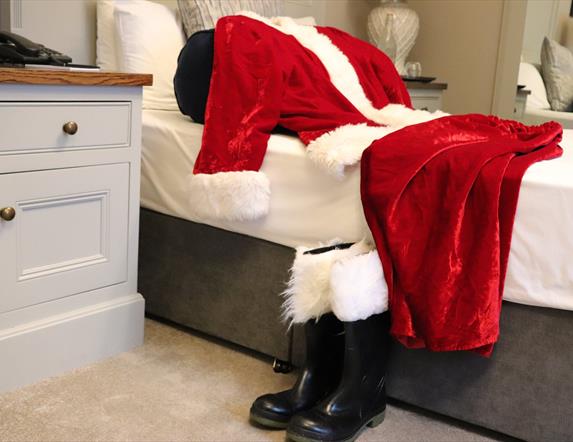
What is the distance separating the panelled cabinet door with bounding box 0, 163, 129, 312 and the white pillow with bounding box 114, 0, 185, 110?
21.4 inches

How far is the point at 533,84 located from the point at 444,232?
9.76 ft

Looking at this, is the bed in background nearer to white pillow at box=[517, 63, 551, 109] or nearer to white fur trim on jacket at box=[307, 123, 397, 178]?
white fur trim on jacket at box=[307, 123, 397, 178]

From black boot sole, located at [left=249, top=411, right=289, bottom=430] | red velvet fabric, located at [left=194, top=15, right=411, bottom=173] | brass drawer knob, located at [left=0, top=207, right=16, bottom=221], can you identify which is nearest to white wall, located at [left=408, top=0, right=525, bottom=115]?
red velvet fabric, located at [left=194, top=15, right=411, bottom=173]

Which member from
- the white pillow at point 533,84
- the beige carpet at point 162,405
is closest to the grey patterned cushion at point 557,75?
the white pillow at point 533,84

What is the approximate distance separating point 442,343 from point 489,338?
0.31ft

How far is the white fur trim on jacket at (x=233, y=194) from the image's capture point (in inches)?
71.3

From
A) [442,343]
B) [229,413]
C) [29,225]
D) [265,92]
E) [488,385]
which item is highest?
[265,92]

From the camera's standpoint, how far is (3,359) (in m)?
1.68

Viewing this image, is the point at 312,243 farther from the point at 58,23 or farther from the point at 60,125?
the point at 58,23

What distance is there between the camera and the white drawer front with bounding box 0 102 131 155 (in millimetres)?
1605

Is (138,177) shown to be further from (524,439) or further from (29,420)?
(524,439)

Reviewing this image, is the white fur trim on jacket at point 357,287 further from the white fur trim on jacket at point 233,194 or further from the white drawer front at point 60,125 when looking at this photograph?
the white drawer front at point 60,125

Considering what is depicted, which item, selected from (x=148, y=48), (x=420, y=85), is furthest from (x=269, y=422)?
(x=420, y=85)

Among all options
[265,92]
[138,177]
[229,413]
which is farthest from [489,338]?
[138,177]
